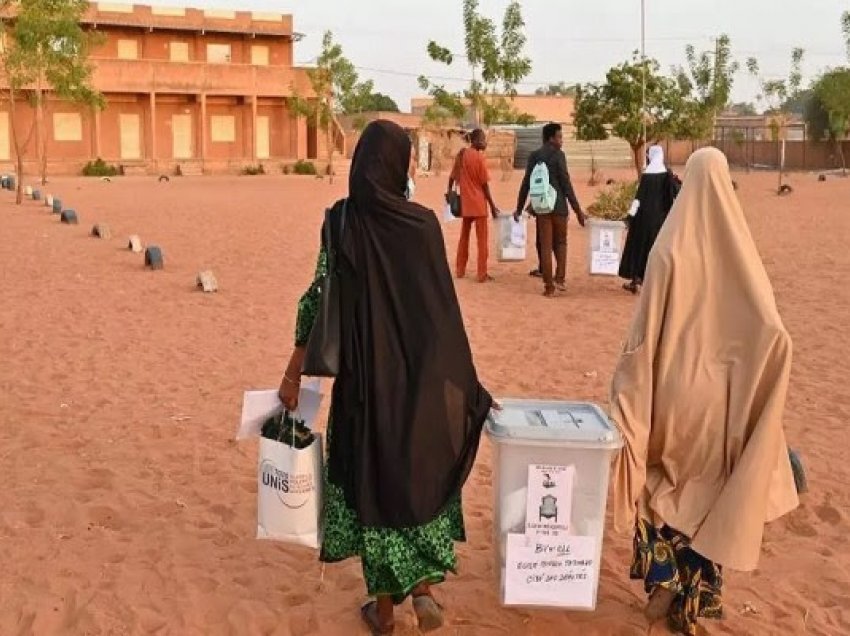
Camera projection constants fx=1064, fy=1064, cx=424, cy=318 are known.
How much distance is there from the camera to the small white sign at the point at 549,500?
10.8 ft

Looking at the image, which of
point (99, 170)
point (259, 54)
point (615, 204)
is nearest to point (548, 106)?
point (259, 54)

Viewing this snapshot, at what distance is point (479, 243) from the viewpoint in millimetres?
11234

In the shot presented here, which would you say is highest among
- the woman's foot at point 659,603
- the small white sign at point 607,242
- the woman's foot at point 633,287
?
the small white sign at point 607,242

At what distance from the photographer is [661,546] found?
3.51 m

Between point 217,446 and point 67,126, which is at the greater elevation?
point 67,126

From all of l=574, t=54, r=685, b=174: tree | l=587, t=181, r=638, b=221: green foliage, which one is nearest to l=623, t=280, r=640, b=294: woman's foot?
l=587, t=181, r=638, b=221: green foliage

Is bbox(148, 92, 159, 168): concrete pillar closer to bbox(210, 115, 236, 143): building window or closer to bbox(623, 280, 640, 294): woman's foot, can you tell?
bbox(210, 115, 236, 143): building window

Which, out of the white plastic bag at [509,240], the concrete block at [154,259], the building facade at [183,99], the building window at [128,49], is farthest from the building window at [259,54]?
the white plastic bag at [509,240]

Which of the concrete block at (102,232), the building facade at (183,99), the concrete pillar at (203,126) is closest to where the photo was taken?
the concrete block at (102,232)

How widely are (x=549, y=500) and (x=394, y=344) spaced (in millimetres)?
684

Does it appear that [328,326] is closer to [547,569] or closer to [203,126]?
[547,569]

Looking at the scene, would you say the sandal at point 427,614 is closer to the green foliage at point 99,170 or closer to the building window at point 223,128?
the green foliage at point 99,170

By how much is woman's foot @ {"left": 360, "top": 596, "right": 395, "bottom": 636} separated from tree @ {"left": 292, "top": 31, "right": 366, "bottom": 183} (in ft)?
124

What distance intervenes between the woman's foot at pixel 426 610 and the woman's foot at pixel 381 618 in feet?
0.31
